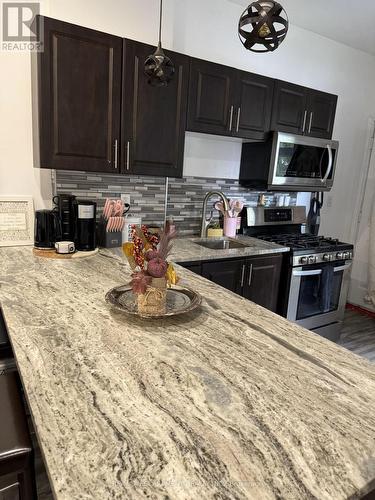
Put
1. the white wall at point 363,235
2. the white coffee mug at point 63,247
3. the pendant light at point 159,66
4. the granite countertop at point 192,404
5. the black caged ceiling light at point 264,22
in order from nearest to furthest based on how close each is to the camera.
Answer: the granite countertop at point 192,404 < the black caged ceiling light at point 264,22 < the pendant light at point 159,66 < the white coffee mug at point 63,247 < the white wall at point 363,235

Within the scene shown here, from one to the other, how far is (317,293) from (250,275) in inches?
28.5

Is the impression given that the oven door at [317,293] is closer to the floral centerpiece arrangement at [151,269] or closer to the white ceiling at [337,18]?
the floral centerpiece arrangement at [151,269]

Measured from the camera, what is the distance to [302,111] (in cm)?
301

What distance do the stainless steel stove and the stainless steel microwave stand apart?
1.12ft

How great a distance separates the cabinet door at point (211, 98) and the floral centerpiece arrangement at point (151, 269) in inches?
58.3

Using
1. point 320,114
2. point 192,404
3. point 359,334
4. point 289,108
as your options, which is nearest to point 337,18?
point 320,114

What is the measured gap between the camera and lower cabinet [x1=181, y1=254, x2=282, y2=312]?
2428 millimetres

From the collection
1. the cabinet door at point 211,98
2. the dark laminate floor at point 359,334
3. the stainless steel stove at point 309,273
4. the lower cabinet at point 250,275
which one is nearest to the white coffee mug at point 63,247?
the lower cabinet at point 250,275

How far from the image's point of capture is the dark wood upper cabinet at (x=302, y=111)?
2.87 metres

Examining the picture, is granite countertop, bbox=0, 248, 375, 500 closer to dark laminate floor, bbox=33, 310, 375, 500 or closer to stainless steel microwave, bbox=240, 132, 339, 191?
stainless steel microwave, bbox=240, 132, 339, 191

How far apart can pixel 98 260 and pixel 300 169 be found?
193 centimetres

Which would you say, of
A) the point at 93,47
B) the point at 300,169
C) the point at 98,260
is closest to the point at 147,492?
the point at 98,260

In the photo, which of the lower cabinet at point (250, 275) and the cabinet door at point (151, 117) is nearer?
the cabinet door at point (151, 117)

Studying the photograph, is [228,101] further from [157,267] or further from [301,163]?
[157,267]
